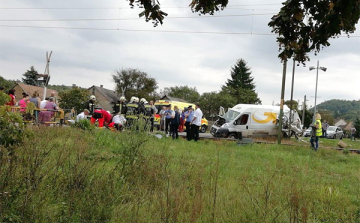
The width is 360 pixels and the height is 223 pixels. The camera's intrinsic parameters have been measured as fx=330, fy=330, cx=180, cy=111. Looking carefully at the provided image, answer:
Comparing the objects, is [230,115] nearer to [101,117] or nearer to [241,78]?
[101,117]

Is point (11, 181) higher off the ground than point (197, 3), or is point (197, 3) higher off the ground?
point (197, 3)

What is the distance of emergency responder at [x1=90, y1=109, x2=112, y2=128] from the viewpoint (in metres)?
14.2

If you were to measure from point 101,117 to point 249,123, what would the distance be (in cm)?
1070

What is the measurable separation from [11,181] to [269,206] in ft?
10.0

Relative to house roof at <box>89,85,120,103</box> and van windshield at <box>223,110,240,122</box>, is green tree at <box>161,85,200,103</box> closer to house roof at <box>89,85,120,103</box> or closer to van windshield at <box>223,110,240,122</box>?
house roof at <box>89,85,120,103</box>

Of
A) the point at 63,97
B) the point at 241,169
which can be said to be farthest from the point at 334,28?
the point at 63,97

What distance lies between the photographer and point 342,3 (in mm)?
2639

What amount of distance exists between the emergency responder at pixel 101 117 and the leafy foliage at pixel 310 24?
38.6ft

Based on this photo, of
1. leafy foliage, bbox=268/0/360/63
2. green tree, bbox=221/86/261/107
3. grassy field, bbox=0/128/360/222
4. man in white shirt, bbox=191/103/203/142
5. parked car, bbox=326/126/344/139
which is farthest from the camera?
green tree, bbox=221/86/261/107

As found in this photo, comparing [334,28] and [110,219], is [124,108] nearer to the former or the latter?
[110,219]

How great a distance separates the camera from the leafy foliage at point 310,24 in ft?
8.87

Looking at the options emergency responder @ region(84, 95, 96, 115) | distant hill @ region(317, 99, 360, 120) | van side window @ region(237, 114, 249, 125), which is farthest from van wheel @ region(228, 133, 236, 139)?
distant hill @ region(317, 99, 360, 120)

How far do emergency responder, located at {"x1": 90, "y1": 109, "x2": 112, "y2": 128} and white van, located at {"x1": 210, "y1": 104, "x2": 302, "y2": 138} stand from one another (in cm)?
826

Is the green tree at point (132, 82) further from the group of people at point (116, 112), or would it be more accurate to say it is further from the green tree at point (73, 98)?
the group of people at point (116, 112)
